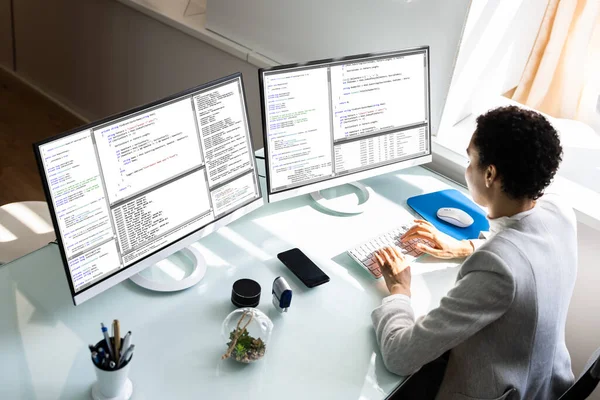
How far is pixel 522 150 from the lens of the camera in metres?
1.39

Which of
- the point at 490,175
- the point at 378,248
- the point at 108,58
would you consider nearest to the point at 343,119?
the point at 378,248

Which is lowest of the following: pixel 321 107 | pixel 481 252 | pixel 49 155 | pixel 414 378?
pixel 414 378

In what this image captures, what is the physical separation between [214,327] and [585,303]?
47.5 inches

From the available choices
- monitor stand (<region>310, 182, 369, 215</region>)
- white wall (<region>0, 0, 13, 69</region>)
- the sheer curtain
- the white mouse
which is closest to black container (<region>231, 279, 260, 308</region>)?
monitor stand (<region>310, 182, 369, 215</region>)

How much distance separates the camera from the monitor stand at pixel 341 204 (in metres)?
1.92

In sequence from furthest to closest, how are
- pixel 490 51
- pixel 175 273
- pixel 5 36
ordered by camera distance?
pixel 5 36 → pixel 490 51 → pixel 175 273

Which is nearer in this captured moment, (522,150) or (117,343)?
(117,343)

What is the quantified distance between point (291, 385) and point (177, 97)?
691 millimetres

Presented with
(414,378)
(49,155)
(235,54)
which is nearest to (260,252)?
(414,378)

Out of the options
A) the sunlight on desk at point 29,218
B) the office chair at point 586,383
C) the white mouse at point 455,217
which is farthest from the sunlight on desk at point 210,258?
the office chair at point 586,383

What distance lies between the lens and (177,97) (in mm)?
1441

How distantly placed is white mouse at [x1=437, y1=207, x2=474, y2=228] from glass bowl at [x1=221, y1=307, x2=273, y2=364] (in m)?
0.76

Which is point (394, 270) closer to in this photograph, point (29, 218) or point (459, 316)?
point (459, 316)

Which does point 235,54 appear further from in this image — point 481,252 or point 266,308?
point 481,252
